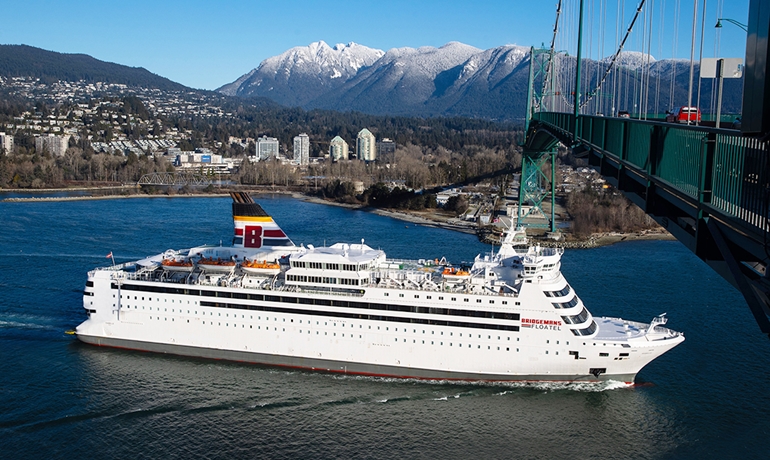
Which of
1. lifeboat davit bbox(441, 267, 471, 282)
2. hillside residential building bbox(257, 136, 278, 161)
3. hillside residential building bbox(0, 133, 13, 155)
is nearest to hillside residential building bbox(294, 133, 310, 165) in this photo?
hillside residential building bbox(257, 136, 278, 161)

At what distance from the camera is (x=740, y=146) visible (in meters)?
2.14

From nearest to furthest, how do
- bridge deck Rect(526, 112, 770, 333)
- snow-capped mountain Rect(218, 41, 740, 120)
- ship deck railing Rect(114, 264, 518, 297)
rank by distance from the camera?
bridge deck Rect(526, 112, 770, 333)
ship deck railing Rect(114, 264, 518, 297)
snow-capped mountain Rect(218, 41, 740, 120)

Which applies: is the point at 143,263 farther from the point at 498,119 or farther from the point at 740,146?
the point at 498,119

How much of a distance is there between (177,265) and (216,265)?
1.98ft

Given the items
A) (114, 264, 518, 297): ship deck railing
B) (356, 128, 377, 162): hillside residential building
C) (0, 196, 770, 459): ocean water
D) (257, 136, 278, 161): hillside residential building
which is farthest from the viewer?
(257, 136, 278, 161): hillside residential building

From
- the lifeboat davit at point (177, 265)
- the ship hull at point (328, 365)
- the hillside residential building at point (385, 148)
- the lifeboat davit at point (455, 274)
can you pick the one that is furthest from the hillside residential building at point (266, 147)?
the lifeboat davit at point (455, 274)

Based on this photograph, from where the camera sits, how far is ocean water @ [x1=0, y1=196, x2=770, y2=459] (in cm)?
694

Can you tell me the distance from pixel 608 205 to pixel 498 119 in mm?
75911

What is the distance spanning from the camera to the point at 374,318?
28.2 ft

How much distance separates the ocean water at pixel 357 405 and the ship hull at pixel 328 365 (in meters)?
0.10

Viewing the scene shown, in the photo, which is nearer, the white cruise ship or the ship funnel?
the white cruise ship

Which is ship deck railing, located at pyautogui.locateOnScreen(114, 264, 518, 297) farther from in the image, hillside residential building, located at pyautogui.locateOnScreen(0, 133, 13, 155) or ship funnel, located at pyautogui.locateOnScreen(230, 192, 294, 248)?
hillside residential building, located at pyautogui.locateOnScreen(0, 133, 13, 155)

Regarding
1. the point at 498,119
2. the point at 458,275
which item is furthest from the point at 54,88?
the point at 458,275

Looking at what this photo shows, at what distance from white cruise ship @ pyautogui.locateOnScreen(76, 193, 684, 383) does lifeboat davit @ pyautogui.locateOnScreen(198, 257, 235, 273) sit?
0.02 meters
